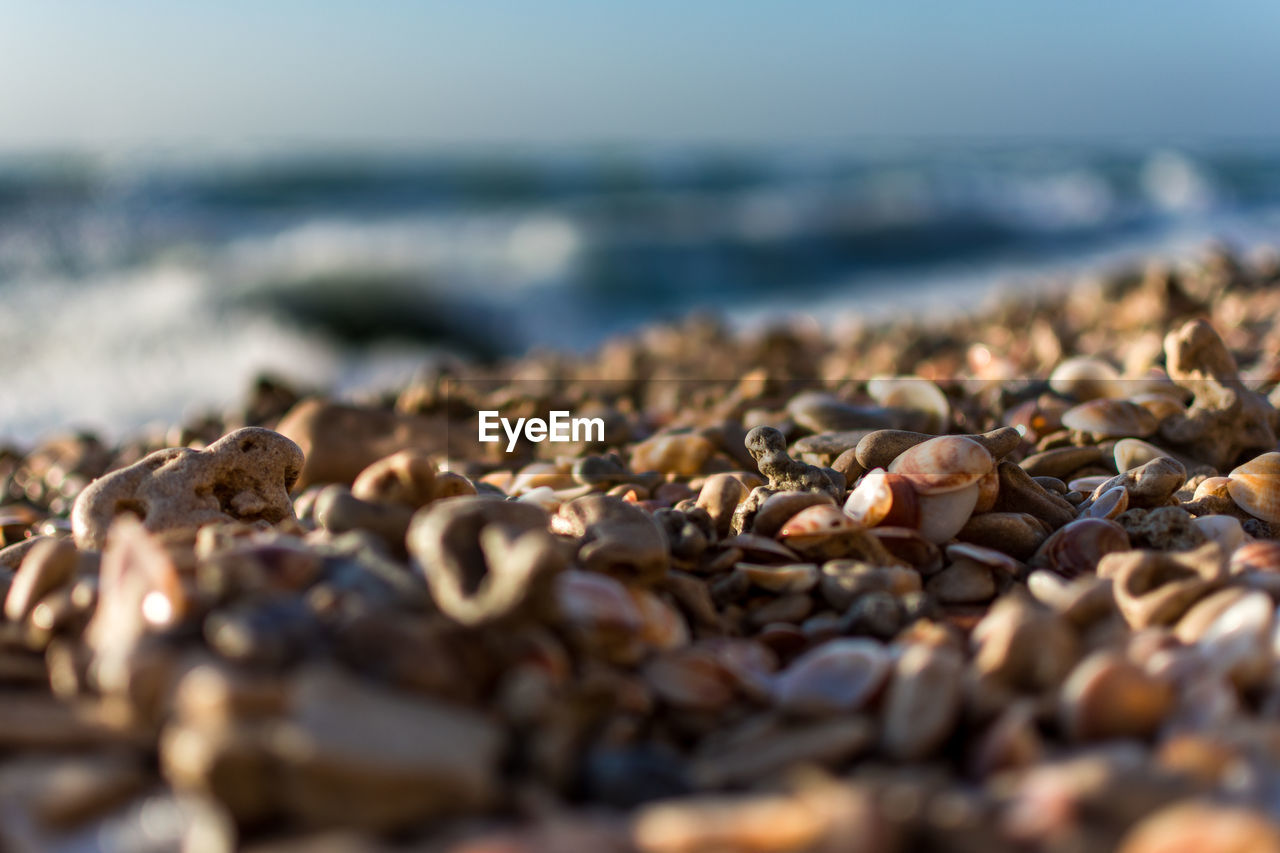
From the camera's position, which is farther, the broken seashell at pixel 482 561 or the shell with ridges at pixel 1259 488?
the shell with ridges at pixel 1259 488

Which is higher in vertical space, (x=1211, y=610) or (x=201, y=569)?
(x=201, y=569)

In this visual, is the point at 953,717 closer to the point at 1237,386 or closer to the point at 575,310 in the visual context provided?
the point at 1237,386

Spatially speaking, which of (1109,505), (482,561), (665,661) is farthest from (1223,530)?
(482,561)

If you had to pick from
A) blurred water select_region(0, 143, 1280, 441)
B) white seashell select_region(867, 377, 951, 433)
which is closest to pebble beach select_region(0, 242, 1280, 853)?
white seashell select_region(867, 377, 951, 433)

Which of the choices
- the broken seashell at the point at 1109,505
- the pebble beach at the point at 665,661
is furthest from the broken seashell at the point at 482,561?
the broken seashell at the point at 1109,505

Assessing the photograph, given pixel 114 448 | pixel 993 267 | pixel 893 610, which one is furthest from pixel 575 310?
pixel 893 610

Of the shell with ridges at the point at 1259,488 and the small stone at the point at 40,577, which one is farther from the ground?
the small stone at the point at 40,577

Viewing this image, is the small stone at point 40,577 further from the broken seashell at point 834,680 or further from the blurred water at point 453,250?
the blurred water at point 453,250

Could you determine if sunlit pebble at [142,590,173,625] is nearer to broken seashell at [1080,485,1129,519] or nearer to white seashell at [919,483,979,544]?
white seashell at [919,483,979,544]
